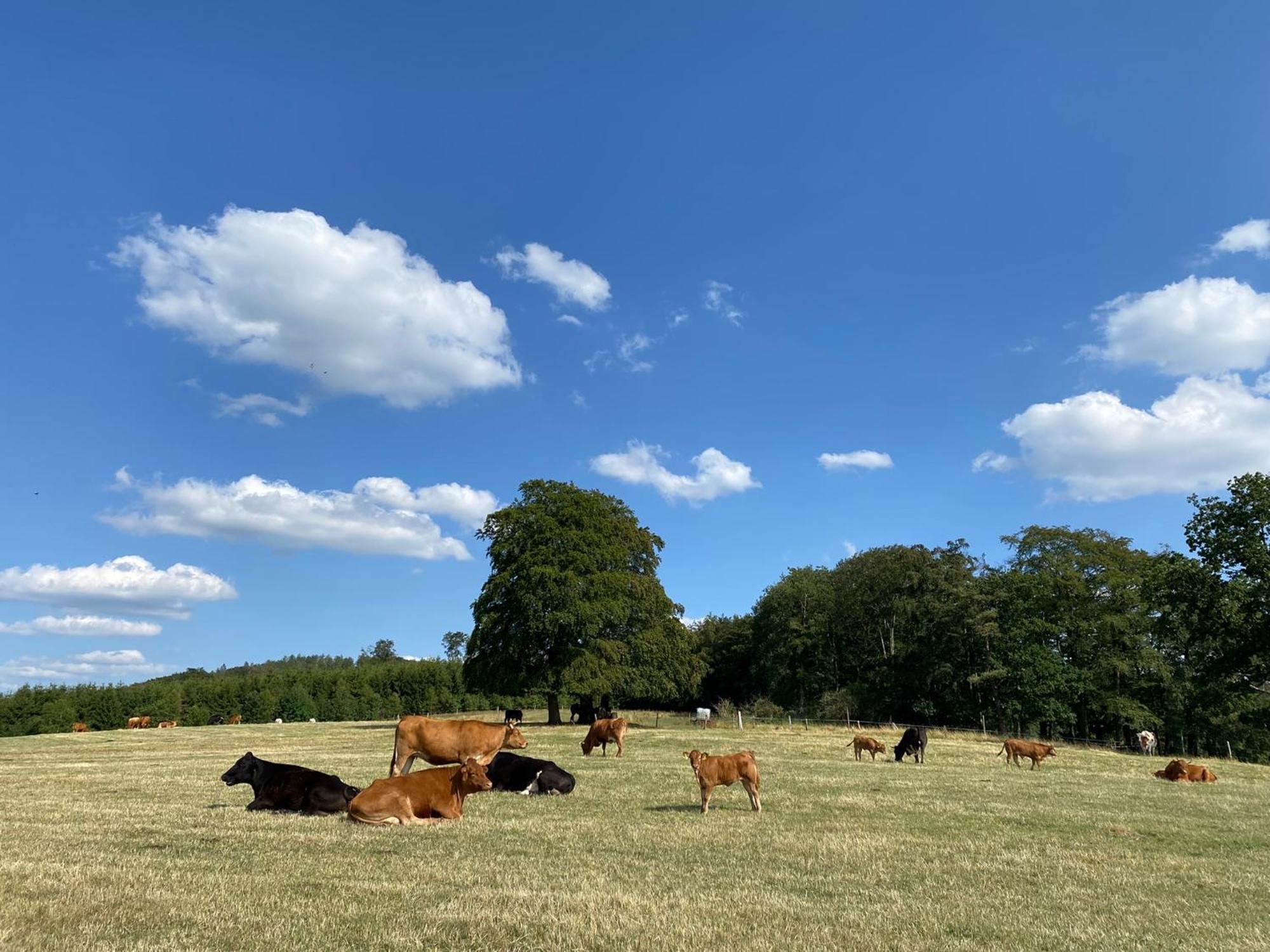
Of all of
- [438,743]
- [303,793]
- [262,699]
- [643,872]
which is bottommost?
[262,699]

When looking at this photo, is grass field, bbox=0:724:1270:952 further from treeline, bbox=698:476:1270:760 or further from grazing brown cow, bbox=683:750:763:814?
treeline, bbox=698:476:1270:760

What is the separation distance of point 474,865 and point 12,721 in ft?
269

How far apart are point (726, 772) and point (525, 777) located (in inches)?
160

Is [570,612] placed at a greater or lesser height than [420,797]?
greater

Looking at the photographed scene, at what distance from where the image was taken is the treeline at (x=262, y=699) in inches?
2704

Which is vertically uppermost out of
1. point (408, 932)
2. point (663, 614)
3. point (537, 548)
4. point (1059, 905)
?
point (537, 548)

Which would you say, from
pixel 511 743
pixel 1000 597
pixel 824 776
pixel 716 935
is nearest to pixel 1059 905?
pixel 716 935

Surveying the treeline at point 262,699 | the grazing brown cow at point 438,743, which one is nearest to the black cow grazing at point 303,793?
the grazing brown cow at point 438,743

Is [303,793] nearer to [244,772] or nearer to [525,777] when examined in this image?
[244,772]

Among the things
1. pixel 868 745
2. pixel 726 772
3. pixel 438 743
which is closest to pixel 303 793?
pixel 438 743

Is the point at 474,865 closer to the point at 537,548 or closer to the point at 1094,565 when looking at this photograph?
the point at 537,548

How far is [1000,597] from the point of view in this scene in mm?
62625

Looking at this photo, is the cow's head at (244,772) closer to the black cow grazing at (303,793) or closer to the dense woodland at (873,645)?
the black cow grazing at (303,793)

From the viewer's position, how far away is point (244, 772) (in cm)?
1311
